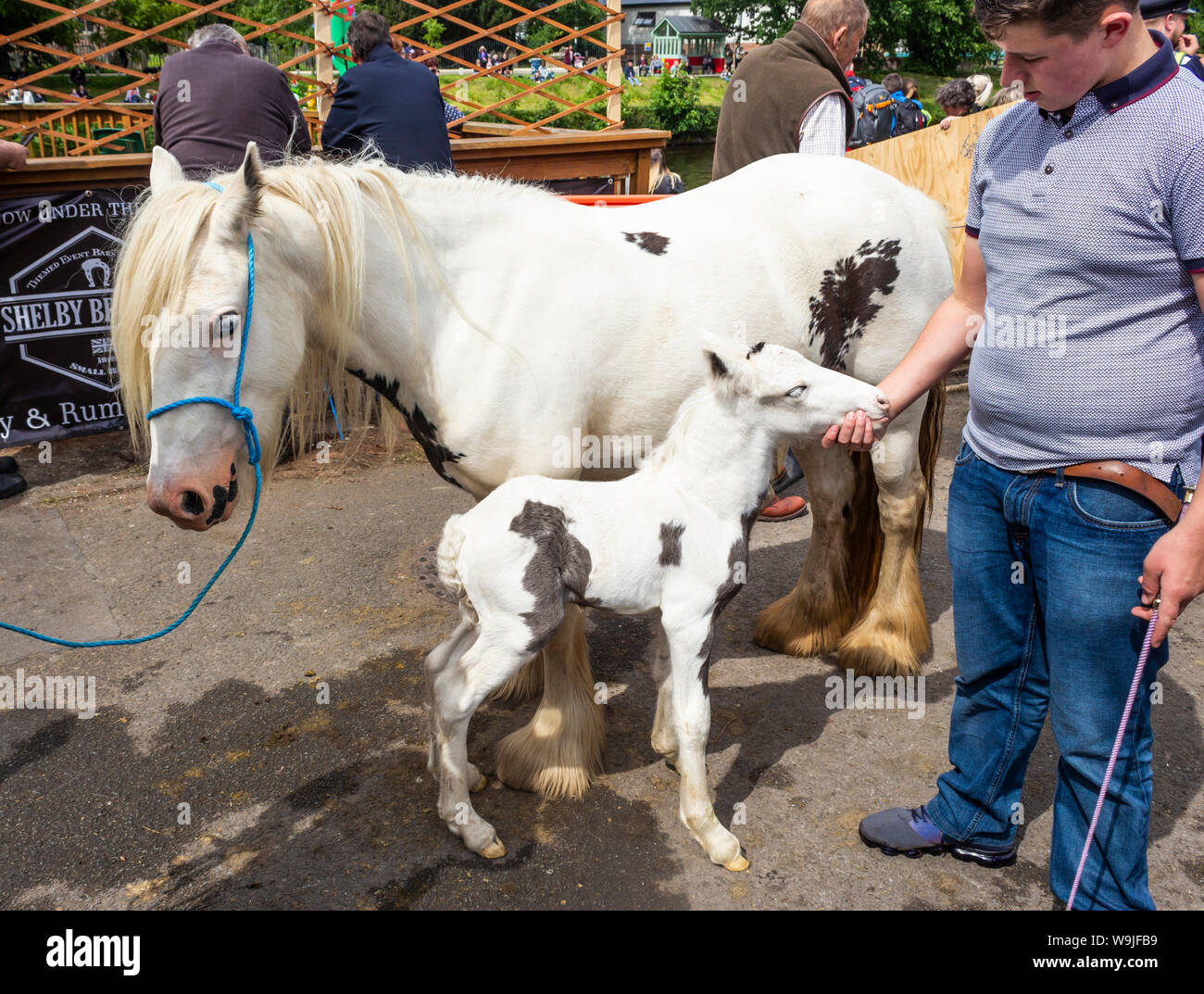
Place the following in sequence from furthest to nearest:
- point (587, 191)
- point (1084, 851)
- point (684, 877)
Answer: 1. point (587, 191)
2. point (684, 877)
3. point (1084, 851)

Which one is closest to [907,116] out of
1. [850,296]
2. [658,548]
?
[850,296]

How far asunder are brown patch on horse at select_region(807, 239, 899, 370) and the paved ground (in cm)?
144

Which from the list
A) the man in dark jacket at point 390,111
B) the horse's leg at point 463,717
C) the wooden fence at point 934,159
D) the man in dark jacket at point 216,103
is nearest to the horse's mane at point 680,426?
the horse's leg at point 463,717

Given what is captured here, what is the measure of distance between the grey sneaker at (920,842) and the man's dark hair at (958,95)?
8.36 metres

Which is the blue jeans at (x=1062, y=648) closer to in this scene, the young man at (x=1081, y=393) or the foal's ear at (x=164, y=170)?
the young man at (x=1081, y=393)

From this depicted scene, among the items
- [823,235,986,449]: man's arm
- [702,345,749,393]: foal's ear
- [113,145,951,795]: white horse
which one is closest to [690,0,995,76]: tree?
[113,145,951,795]: white horse

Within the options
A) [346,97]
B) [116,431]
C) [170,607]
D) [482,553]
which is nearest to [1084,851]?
[482,553]

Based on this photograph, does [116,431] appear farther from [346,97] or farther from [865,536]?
[865,536]

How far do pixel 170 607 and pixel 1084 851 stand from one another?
3843mm

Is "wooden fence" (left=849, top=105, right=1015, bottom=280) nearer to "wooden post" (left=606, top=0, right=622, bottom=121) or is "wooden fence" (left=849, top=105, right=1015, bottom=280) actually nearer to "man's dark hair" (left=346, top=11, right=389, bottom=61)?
"wooden post" (left=606, top=0, right=622, bottom=121)

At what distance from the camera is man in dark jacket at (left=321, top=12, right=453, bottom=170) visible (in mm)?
4363

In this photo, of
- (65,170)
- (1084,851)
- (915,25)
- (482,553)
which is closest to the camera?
(1084,851)

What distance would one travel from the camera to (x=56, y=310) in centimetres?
617

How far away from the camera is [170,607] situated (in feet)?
14.3
